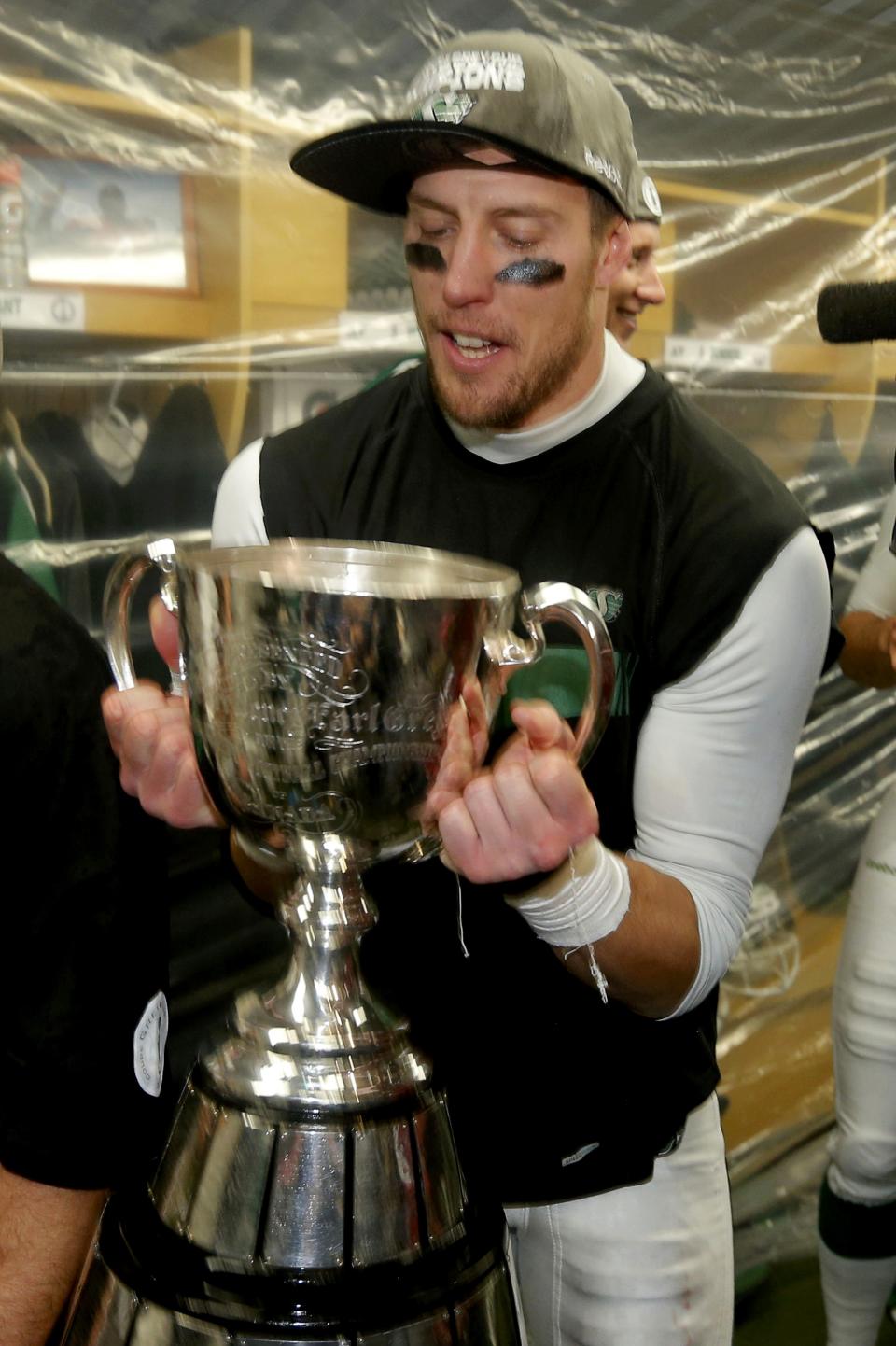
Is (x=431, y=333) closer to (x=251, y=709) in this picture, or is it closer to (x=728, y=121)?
(x=251, y=709)

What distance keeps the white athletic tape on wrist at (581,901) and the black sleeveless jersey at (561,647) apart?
9.4 inches

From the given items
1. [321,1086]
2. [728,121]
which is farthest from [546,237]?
[728,121]

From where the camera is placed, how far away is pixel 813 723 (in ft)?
8.10

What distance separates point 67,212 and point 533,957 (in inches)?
38.8

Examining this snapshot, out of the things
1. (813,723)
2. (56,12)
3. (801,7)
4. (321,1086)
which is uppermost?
(801,7)

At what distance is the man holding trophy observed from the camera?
3.24 ft

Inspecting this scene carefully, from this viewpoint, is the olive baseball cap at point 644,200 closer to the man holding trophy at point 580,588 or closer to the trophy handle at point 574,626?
the man holding trophy at point 580,588

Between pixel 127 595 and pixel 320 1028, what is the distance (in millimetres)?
262

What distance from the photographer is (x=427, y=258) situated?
1018mm

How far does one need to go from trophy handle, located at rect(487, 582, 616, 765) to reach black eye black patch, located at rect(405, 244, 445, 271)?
0.44m

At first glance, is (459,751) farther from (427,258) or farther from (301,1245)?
(427,258)

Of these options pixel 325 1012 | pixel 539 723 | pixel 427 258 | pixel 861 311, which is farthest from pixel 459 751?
pixel 861 311

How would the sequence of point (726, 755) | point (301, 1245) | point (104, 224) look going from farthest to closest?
point (104, 224), point (726, 755), point (301, 1245)

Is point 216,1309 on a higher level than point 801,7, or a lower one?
lower
